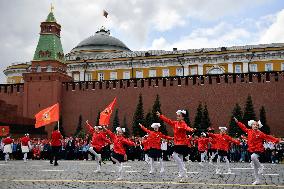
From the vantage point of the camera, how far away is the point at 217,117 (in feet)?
141

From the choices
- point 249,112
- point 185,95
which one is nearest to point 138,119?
point 185,95

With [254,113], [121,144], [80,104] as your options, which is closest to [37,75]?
[80,104]

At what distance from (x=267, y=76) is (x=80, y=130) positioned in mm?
18824

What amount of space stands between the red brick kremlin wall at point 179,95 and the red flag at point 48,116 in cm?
1702

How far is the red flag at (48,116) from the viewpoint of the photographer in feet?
91.0

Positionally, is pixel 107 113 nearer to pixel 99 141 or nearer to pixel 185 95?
pixel 185 95

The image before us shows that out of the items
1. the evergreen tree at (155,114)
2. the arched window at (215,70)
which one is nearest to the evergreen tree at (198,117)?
the evergreen tree at (155,114)

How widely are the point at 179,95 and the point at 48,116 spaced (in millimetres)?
19441

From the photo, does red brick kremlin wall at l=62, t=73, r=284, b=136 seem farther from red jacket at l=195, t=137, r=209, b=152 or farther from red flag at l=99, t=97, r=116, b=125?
red jacket at l=195, t=137, r=209, b=152

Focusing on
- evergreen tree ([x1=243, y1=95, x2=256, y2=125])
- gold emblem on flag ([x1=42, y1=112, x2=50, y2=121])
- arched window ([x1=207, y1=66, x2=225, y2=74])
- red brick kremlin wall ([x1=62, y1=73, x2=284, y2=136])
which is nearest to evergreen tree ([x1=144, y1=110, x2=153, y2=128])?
red brick kremlin wall ([x1=62, y1=73, x2=284, y2=136])

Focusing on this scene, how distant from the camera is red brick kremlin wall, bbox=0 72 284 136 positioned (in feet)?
137

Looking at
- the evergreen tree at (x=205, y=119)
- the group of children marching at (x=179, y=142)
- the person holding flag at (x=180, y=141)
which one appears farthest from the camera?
the evergreen tree at (x=205, y=119)

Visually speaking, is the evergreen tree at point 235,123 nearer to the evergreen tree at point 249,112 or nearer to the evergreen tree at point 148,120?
the evergreen tree at point 249,112

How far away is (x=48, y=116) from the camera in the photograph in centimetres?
2778
